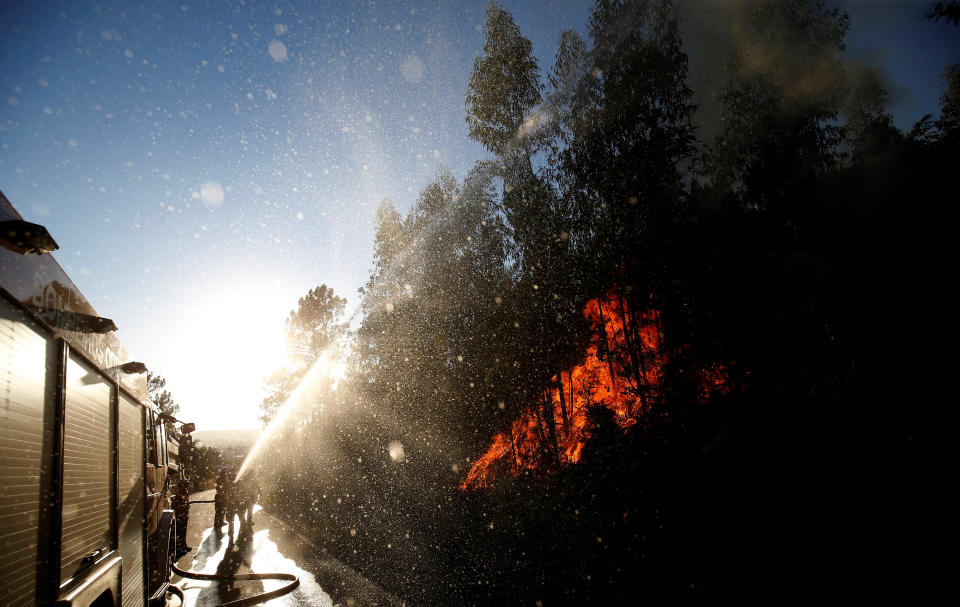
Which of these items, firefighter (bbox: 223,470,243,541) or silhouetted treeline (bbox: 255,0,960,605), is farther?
firefighter (bbox: 223,470,243,541)

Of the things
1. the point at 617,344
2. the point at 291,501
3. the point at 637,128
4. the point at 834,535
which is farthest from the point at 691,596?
the point at 291,501

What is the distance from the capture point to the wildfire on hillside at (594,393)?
898 centimetres

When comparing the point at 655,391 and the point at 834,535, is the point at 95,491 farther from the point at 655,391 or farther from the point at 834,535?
the point at 655,391

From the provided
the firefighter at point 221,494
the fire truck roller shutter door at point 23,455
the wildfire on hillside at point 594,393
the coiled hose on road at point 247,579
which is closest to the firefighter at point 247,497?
the firefighter at point 221,494

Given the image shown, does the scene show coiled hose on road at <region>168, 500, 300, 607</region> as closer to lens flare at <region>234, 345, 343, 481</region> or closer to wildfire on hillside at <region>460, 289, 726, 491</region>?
wildfire on hillside at <region>460, 289, 726, 491</region>

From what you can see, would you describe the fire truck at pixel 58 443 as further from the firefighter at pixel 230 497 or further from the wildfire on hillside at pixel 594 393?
the firefighter at pixel 230 497

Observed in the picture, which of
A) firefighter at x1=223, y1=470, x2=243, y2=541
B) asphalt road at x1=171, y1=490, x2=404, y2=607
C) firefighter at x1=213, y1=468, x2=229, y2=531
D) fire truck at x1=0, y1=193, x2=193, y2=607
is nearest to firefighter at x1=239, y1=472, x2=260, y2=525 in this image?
firefighter at x1=223, y1=470, x2=243, y2=541

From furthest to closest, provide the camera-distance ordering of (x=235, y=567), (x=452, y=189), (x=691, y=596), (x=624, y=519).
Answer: (x=452, y=189) → (x=235, y=567) → (x=624, y=519) → (x=691, y=596)

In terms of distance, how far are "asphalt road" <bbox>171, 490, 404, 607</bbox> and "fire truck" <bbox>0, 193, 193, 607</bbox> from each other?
8.66ft

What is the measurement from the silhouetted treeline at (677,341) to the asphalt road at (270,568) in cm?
71

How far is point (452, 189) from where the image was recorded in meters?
18.2

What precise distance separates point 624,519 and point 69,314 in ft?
24.1

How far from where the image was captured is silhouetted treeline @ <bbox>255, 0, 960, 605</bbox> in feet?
18.7

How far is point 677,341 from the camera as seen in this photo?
27.5 ft
